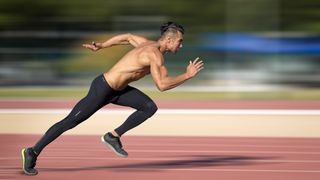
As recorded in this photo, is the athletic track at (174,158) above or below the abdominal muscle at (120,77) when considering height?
below

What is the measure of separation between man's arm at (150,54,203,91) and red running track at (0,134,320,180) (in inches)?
44.8

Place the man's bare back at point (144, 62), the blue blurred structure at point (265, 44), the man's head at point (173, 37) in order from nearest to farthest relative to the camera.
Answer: the man's bare back at point (144, 62) → the man's head at point (173, 37) → the blue blurred structure at point (265, 44)

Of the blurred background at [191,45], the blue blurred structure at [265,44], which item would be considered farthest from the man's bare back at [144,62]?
the blue blurred structure at [265,44]

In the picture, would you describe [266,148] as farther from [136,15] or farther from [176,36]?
[136,15]

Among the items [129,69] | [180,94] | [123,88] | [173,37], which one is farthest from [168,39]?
[180,94]

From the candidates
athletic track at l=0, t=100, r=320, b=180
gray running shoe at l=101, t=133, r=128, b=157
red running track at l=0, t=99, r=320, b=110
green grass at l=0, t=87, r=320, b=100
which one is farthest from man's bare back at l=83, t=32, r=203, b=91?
green grass at l=0, t=87, r=320, b=100

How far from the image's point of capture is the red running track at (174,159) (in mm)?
8797

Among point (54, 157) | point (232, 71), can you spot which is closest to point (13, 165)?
point (54, 157)

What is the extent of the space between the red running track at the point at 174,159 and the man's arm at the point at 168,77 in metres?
1.14

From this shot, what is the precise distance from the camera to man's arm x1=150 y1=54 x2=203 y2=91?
780cm

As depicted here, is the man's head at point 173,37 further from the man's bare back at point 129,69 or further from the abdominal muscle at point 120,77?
the abdominal muscle at point 120,77

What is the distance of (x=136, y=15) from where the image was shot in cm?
2514

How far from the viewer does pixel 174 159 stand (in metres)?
10.3

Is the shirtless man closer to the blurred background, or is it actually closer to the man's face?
the man's face
